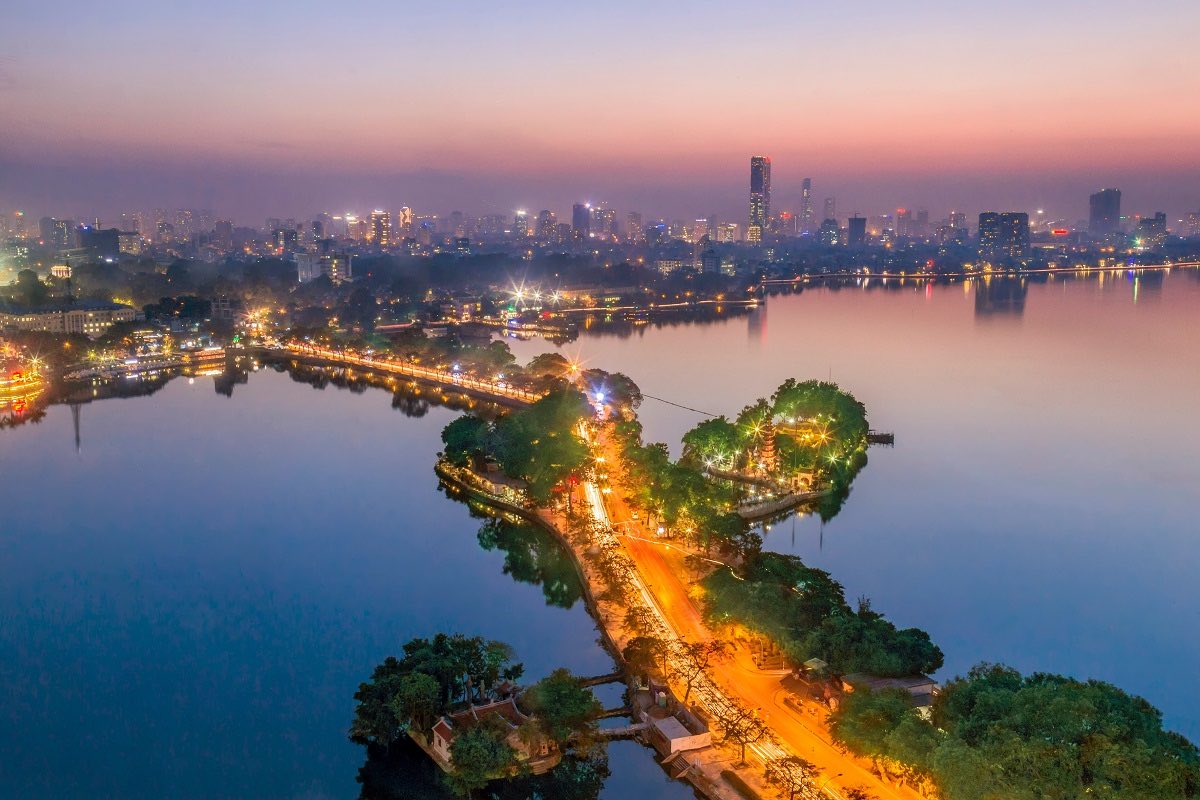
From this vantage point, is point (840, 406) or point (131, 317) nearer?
point (840, 406)

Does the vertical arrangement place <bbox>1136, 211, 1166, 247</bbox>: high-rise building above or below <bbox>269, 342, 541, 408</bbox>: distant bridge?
above

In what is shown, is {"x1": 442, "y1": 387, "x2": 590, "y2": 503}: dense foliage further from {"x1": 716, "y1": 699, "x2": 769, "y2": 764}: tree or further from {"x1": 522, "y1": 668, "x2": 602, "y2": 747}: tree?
{"x1": 716, "y1": 699, "x2": 769, "y2": 764}: tree

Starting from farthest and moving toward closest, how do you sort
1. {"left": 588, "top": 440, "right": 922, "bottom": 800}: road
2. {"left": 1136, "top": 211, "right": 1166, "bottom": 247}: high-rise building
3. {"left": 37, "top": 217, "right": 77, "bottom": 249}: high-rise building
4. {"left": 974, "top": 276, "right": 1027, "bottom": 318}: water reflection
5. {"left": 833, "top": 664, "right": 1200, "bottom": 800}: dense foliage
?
{"left": 1136, "top": 211, "right": 1166, "bottom": 247}: high-rise building < {"left": 37, "top": 217, "right": 77, "bottom": 249}: high-rise building < {"left": 974, "top": 276, "right": 1027, "bottom": 318}: water reflection < {"left": 588, "top": 440, "right": 922, "bottom": 800}: road < {"left": 833, "top": 664, "right": 1200, "bottom": 800}: dense foliage

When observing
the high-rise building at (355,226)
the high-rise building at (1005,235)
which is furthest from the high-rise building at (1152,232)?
the high-rise building at (355,226)

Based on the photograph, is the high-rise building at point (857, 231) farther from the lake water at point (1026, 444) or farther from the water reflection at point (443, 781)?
the water reflection at point (443, 781)

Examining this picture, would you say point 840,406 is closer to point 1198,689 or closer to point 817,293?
point 1198,689

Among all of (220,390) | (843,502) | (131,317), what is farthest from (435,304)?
(843,502)

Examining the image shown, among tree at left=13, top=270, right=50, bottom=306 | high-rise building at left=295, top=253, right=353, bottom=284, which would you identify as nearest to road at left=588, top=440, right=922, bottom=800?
tree at left=13, top=270, right=50, bottom=306
